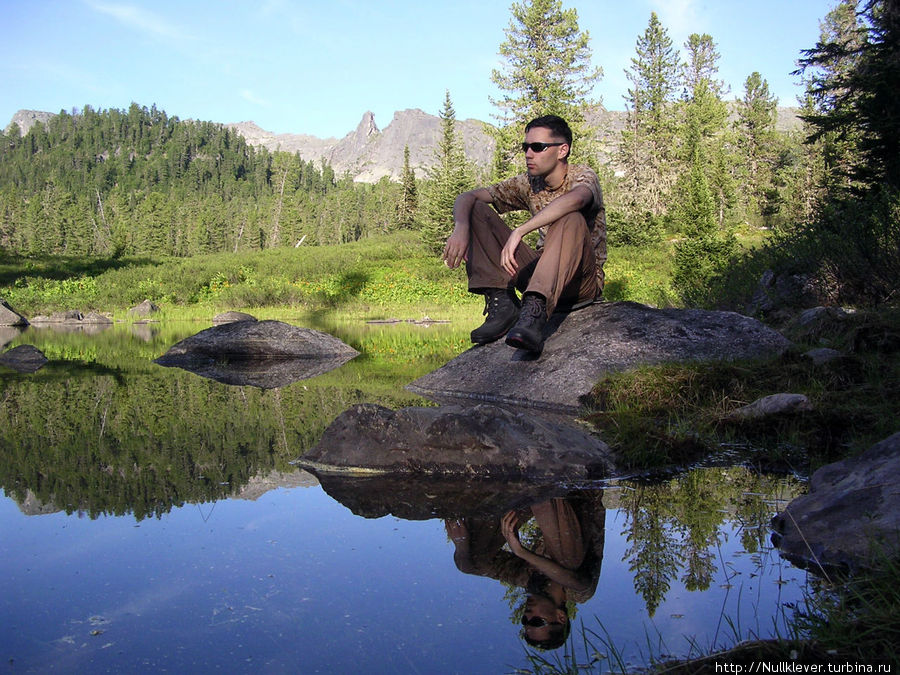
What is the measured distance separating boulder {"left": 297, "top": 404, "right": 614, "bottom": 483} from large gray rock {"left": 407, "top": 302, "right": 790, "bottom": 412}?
157cm

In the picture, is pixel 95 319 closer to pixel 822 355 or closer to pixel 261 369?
pixel 261 369

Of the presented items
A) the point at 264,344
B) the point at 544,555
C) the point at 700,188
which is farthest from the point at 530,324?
the point at 700,188

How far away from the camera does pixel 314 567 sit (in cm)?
201

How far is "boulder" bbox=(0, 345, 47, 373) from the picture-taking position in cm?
798

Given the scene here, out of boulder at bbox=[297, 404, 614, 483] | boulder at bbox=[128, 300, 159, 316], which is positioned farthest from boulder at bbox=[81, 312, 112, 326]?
boulder at bbox=[297, 404, 614, 483]

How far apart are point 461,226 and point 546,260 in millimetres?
822

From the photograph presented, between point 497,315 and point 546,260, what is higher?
point 546,260

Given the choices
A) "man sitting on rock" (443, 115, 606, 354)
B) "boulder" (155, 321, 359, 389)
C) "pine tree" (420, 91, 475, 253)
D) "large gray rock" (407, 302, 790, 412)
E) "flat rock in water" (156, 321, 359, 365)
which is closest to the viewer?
"man sitting on rock" (443, 115, 606, 354)

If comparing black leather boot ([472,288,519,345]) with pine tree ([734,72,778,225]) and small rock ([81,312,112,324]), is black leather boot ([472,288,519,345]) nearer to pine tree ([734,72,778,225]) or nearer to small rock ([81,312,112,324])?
small rock ([81,312,112,324])

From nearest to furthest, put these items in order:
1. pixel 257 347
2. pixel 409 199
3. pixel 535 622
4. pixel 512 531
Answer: pixel 535 622 < pixel 512 531 < pixel 257 347 < pixel 409 199

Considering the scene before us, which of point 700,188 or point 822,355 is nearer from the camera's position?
point 822,355

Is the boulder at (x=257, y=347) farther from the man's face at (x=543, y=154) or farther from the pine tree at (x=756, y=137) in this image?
the pine tree at (x=756, y=137)

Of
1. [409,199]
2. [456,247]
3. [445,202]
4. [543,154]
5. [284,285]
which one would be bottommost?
[284,285]

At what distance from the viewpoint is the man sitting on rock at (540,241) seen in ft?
14.9
